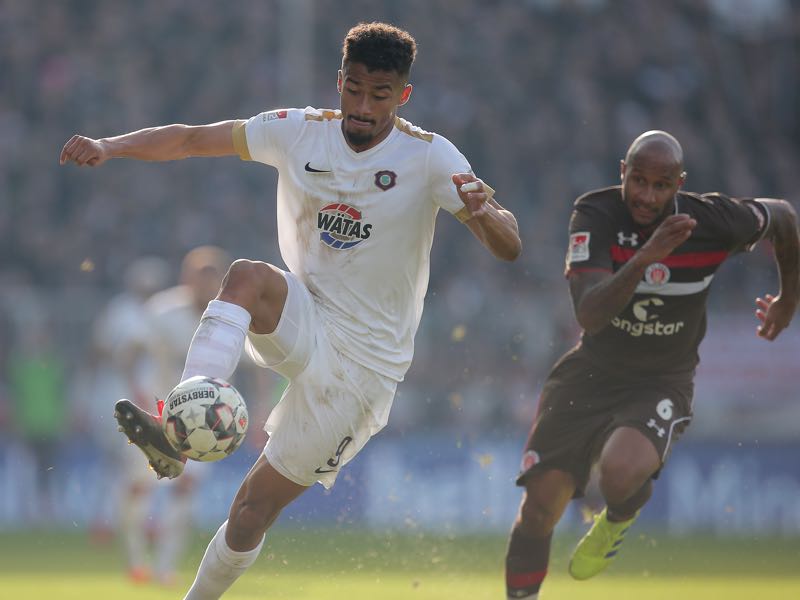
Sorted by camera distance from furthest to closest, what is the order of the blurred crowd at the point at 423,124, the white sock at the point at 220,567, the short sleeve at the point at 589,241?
the blurred crowd at the point at 423,124 < the short sleeve at the point at 589,241 < the white sock at the point at 220,567

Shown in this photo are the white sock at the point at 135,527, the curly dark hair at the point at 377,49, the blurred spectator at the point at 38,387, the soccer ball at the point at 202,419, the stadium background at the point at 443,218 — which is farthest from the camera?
A: the blurred spectator at the point at 38,387

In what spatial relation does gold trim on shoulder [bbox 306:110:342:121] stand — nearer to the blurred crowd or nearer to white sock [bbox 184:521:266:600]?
white sock [bbox 184:521:266:600]

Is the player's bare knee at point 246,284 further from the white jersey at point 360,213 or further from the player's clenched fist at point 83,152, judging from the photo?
the player's clenched fist at point 83,152

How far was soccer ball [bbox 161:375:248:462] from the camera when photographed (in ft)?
18.8

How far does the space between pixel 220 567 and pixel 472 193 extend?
2.29 metres

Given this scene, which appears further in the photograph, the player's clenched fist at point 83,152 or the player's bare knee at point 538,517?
the player's bare knee at point 538,517

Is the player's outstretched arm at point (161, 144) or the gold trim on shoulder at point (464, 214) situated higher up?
the player's outstretched arm at point (161, 144)

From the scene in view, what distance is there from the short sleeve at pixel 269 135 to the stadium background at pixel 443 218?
762cm

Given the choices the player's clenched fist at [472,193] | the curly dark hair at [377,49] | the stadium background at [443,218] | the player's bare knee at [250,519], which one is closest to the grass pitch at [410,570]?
the stadium background at [443,218]

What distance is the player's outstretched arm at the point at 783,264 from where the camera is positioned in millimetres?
7836

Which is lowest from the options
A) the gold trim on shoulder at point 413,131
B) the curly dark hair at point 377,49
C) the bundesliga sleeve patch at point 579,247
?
the bundesliga sleeve patch at point 579,247

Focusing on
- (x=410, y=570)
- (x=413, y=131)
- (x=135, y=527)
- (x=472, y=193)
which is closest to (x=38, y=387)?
(x=135, y=527)

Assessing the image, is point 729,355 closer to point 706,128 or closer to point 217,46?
point 706,128

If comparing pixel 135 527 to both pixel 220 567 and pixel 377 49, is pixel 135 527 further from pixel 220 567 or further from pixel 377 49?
pixel 377 49
